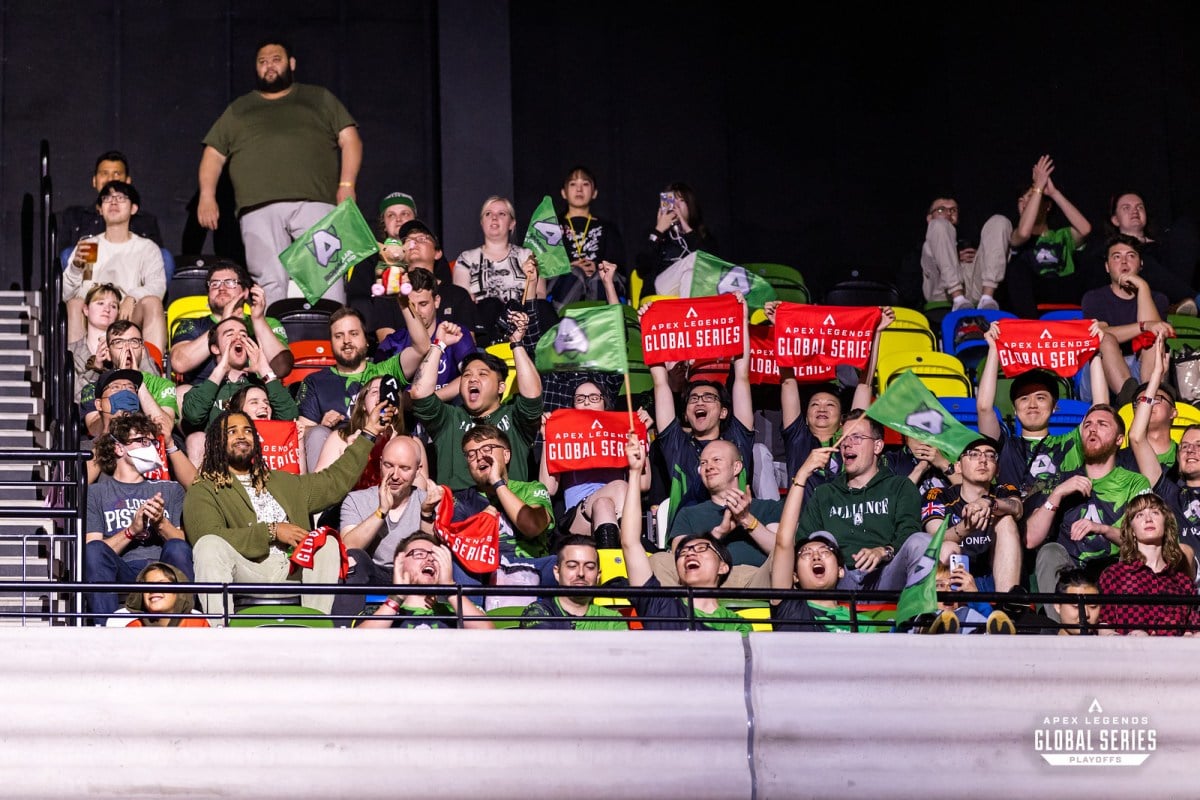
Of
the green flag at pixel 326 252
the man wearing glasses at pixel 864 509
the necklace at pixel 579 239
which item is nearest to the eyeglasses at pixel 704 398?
the man wearing glasses at pixel 864 509

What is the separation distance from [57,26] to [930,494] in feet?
27.1

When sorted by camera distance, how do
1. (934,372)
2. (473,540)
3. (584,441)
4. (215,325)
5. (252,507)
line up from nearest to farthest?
(473,540) → (252,507) → (584,441) → (215,325) → (934,372)

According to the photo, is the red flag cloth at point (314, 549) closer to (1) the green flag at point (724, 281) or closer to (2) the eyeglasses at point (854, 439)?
(2) the eyeglasses at point (854, 439)

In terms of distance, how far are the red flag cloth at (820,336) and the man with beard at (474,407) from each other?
1431 millimetres

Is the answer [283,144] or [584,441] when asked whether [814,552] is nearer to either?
[584,441]

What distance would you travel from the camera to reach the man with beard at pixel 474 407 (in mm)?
9891

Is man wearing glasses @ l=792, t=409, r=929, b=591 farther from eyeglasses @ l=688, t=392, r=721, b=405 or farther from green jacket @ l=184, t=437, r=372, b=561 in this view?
green jacket @ l=184, t=437, r=372, b=561

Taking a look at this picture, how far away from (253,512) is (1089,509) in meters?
4.01

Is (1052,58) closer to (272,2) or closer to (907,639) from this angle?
(272,2)

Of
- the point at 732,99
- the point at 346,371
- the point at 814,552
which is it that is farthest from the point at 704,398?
the point at 732,99

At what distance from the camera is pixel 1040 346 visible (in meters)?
10.8

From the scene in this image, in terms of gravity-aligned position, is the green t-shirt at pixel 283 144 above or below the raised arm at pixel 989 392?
above

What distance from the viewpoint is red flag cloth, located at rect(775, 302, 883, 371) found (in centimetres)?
1070

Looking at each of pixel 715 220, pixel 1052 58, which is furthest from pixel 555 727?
pixel 1052 58
